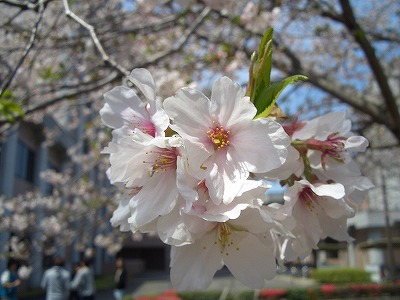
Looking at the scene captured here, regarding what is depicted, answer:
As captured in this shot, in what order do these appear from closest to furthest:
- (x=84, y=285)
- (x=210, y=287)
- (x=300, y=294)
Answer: (x=84, y=285) → (x=300, y=294) → (x=210, y=287)

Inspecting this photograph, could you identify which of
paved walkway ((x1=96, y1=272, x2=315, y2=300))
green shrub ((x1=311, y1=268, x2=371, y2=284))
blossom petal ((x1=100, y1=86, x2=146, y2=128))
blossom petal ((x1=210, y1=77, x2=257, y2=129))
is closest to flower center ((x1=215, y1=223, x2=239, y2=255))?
blossom petal ((x1=210, y1=77, x2=257, y2=129))

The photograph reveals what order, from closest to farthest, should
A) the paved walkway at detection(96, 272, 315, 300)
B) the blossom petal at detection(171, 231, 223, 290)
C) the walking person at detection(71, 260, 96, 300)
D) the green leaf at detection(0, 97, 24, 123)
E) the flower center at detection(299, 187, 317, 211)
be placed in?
the blossom petal at detection(171, 231, 223, 290) < the flower center at detection(299, 187, 317, 211) < the green leaf at detection(0, 97, 24, 123) < the walking person at detection(71, 260, 96, 300) < the paved walkway at detection(96, 272, 315, 300)

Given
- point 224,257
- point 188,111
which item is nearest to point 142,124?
point 188,111

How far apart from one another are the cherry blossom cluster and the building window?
42.8 ft

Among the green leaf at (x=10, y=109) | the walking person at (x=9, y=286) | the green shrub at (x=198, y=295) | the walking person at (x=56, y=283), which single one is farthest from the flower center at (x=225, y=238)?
the green shrub at (x=198, y=295)

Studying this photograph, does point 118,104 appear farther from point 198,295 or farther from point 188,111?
point 198,295

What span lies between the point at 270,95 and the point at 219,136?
175 millimetres

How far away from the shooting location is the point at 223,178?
2.88 feet

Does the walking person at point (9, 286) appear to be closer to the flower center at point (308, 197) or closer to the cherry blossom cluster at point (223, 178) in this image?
the cherry blossom cluster at point (223, 178)

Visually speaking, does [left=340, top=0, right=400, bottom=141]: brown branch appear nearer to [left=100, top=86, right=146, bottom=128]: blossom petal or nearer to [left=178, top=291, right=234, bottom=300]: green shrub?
[left=100, top=86, right=146, bottom=128]: blossom petal

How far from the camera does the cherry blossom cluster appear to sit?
87 centimetres

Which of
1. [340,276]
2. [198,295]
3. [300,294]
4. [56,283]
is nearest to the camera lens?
[56,283]

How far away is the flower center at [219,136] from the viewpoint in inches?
37.6

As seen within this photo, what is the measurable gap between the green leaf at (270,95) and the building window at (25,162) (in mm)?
13154
